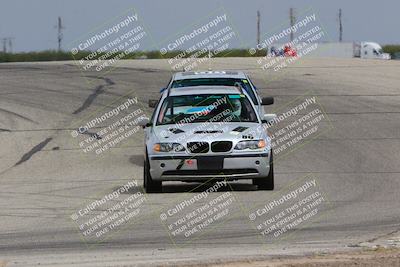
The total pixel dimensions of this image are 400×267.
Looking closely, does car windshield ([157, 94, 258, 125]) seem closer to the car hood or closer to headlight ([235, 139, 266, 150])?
the car hood

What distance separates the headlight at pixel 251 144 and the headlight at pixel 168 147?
762mm

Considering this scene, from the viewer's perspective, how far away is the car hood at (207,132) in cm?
1533

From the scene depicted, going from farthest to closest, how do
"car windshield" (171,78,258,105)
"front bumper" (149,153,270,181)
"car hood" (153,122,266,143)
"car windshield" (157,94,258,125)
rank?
"car windshield" (171,78,258,105) < "car windshield" (157,94,258,125) < "car hood" (153,122,266,143) < "front bumper" (149,153,270,181)

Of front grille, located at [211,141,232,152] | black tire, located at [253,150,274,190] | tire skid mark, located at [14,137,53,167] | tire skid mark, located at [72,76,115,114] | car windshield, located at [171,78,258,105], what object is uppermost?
front grille, located at [211,141,232,152]

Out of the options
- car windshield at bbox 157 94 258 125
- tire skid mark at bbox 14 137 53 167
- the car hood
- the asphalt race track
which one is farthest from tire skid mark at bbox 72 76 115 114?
the car hood

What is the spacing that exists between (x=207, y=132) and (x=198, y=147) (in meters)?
0.29

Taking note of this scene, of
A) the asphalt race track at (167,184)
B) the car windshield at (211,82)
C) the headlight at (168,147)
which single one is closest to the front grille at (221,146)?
the headlight at (168,147)

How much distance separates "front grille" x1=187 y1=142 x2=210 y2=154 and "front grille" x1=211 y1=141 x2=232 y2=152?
8 centimetres

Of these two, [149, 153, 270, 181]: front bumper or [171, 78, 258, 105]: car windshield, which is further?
[171, 78, 258, 105]: car windshield

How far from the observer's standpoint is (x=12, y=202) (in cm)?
1541

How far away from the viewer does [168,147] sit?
1536 centimetres

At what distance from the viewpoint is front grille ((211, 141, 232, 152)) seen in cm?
1525

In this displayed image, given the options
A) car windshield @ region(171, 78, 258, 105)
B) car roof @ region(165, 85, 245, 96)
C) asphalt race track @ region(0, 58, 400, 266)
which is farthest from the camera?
car windshield @ region(171, 78, 258, 105)

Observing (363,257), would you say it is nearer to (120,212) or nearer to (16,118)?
(120,212)
